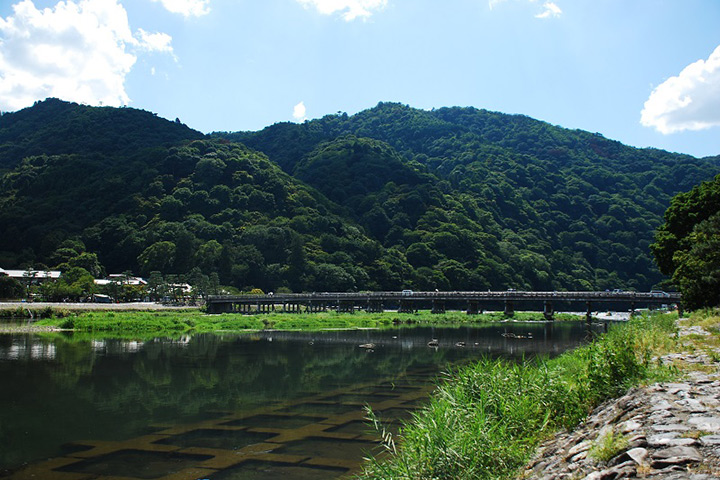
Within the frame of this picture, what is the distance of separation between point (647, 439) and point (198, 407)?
14.2m

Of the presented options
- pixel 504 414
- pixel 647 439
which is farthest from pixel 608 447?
pixel 504 414

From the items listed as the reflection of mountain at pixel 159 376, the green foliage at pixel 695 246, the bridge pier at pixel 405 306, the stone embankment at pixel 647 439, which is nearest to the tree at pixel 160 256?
the bridge pier at pixel 405 306

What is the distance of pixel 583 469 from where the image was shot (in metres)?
6.30

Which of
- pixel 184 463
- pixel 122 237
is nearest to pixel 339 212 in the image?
pixel 122 237

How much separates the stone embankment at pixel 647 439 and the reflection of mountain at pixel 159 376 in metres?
11.1

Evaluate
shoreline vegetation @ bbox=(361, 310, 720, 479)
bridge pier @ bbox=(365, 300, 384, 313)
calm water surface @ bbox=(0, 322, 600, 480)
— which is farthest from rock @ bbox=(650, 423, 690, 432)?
bridge pier @ bbox=(365, 300, 384, 313)

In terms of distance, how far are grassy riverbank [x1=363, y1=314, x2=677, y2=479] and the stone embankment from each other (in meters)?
0.39

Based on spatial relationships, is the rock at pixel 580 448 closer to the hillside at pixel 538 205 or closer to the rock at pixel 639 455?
the rock at pixel 639 455

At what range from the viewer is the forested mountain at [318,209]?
101 meters

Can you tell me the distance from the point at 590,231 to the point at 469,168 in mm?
43235

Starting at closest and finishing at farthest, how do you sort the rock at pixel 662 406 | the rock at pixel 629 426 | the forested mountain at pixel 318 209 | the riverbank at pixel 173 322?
the rock at pixel 629 426
the rock at pixel 662 406
the riverbank at pixel 173 322
the forested mountain at pixel 318 209

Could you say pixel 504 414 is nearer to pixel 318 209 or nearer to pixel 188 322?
pixel 188 322

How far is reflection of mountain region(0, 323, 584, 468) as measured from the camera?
1478 centimetres

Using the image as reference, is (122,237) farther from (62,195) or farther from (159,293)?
(159,293)
